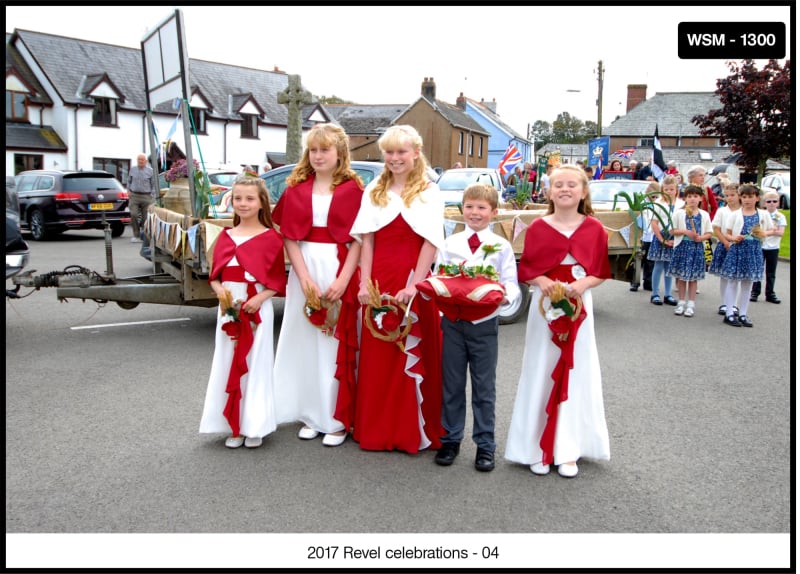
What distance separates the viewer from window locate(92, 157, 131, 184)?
29.3m

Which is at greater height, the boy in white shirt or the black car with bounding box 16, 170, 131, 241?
the black car with bounding box 16, 170, 131, 241

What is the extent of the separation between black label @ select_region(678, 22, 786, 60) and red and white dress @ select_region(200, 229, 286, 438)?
2572 mm

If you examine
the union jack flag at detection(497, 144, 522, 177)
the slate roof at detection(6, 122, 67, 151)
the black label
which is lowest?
the black label

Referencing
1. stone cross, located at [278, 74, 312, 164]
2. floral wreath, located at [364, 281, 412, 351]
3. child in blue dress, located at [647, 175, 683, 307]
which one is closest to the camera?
floral wreath, located at [364, 281, 412, 351]

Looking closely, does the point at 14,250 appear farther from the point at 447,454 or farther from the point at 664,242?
the point at 664,242

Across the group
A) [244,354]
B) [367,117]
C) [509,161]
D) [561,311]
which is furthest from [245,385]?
[367,117]

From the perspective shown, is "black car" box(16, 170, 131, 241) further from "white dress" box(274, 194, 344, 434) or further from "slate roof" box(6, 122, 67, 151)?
"white dress" box(274, 194, 344, 434)

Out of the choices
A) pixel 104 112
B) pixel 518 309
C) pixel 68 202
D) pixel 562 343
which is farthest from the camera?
pixel 104 112

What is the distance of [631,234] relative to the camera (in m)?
8.22

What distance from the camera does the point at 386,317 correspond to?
162 inches

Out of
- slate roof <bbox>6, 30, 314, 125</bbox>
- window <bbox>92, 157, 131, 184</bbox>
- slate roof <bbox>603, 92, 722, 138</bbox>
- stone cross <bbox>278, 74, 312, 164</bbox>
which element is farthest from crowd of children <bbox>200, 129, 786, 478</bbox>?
slate roof <bbox>603, 92, 722, 138</bbox>

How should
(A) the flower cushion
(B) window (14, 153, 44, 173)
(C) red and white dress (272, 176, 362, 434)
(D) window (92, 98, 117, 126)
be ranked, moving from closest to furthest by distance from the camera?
(A) the flower cushion < (C) red and white dress (272, 176, 362, 434) < (B) window (14, 153, 44, 173) < (D) window (92, 98, 117, 126)

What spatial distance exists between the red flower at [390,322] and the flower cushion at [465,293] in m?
0.30

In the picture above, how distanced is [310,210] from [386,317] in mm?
843
